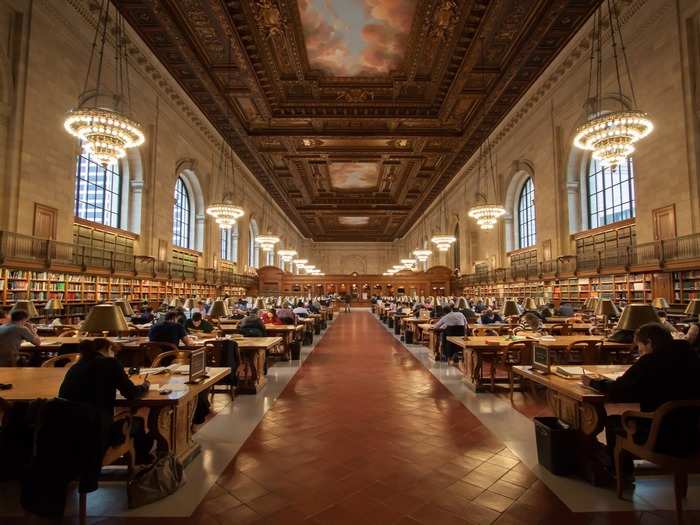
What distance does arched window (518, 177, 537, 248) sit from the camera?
1747cm

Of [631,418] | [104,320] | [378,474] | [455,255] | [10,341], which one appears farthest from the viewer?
[455,255]

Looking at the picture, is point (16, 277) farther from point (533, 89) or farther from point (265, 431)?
point (533, 89)

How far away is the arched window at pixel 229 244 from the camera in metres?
22.1

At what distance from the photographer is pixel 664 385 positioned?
2412mm

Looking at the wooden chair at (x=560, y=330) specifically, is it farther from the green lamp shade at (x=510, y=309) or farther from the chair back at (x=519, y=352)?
the green lamp shade at (x=510, y=309)

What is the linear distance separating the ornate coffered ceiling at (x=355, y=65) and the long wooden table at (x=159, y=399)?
8668 millimetres

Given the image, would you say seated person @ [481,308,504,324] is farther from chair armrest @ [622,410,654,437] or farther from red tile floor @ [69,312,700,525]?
chair armrest @ [622,410,654,437]

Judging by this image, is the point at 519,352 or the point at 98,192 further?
the point at 98,192

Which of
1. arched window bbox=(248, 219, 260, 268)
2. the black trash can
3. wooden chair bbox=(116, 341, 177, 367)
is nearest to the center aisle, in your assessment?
the black trash can

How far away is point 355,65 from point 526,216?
417 inches


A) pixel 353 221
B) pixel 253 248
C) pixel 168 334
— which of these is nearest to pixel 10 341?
pixel 168 334

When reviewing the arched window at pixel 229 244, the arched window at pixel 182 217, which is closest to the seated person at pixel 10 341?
the arched window at pixel 182 217

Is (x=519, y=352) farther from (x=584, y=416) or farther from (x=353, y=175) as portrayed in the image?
(x=353, y=175)

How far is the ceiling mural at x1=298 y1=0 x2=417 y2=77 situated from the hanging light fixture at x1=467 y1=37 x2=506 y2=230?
295 centimetres
